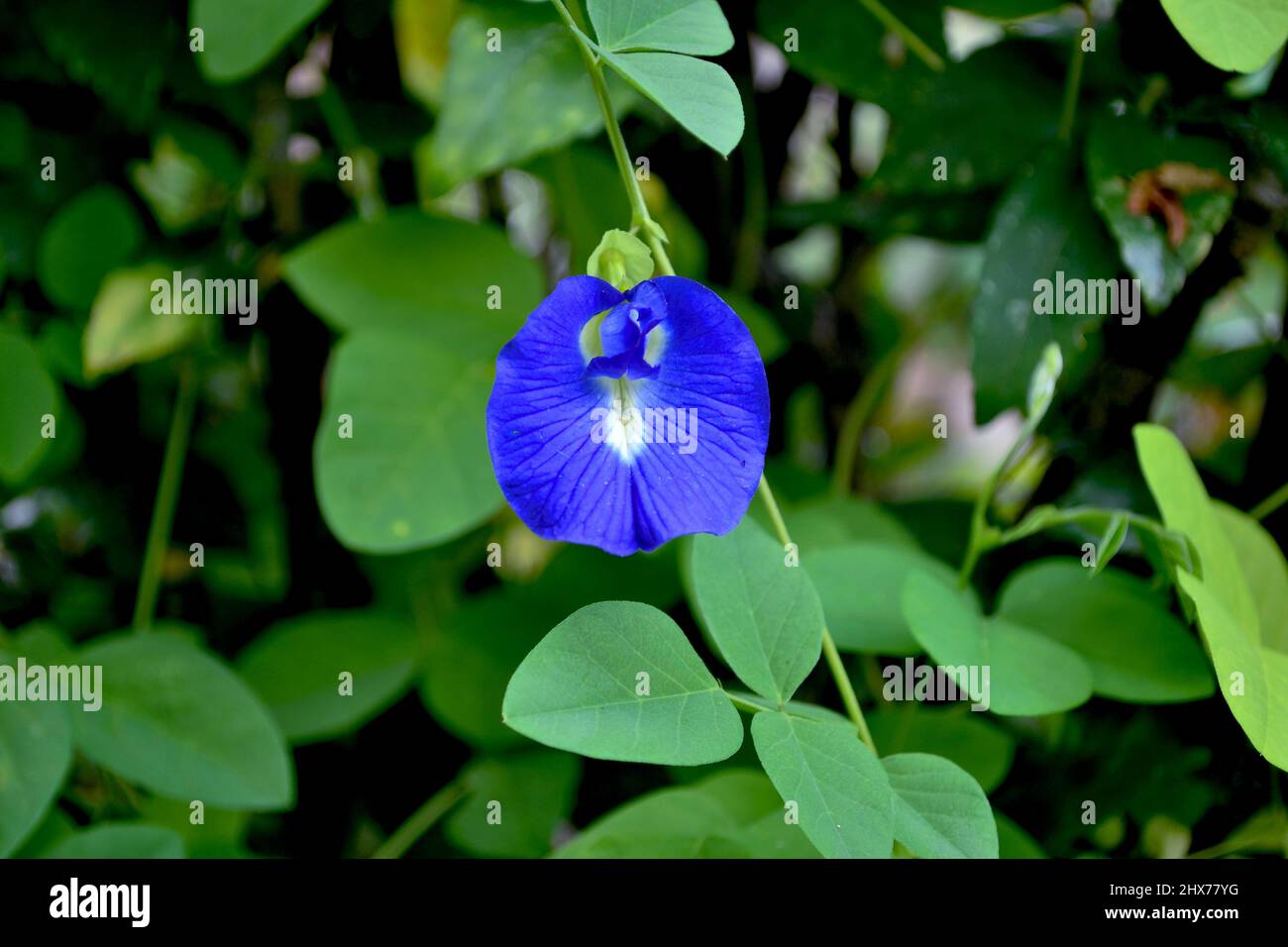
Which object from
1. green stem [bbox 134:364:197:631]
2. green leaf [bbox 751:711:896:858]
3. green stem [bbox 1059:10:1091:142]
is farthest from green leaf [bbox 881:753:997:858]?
green stem [bbox 134:364:197:631]

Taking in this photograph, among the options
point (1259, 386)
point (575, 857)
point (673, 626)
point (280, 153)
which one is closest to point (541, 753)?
point (575, 857)

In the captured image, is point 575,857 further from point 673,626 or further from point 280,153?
point 280,153

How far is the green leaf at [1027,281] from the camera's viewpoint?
700 millimetres

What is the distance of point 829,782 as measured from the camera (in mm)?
464

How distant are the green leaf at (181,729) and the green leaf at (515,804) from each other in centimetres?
13

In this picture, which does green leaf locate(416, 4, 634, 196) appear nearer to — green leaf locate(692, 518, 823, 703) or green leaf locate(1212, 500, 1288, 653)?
green leaf locate(692, 518, 823, 703)

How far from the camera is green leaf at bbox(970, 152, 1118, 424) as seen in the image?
0.70 meters

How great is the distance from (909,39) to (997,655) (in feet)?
1.39

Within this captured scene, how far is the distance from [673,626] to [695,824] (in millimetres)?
159

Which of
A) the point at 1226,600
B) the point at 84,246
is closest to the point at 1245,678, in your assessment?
the point at 1226,600

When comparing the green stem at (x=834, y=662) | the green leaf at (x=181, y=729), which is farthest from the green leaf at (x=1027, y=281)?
the green leaf at (x=181, y=729)

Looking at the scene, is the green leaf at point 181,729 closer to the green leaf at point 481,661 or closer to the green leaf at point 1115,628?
the green leaf at point 481,661

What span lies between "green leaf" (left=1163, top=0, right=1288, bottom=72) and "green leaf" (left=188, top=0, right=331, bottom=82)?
465 mm

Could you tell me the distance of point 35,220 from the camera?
2.62ft
